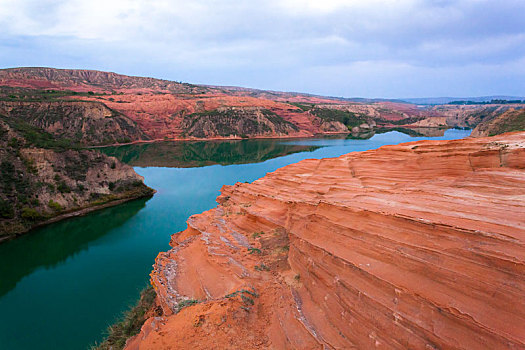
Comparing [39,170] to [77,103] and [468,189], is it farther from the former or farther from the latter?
[77,103]

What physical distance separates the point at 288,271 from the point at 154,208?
21882 mm

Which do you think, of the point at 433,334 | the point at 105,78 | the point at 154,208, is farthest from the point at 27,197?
the point at 105,78

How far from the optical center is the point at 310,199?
11.7 meters

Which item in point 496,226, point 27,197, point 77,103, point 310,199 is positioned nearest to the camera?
point 496,226

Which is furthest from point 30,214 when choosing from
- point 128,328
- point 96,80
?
point 96,80

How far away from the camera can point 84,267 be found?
56.4 feet

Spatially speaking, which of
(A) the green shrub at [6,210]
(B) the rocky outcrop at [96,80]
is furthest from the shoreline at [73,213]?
(B) the rocky outcrop at [96,80]

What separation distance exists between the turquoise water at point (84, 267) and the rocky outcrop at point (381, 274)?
524cm

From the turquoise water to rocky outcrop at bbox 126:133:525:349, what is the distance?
524cm

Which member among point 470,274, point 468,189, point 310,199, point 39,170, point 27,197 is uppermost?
point 468,189

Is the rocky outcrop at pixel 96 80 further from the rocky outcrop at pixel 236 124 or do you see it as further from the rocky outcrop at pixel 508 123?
the rocky outcrop at pixel 508 123

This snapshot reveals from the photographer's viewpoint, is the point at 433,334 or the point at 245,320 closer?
the point at 433,334

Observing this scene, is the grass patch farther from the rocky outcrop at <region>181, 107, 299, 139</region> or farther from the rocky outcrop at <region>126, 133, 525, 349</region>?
the rocky outcrop at <region>181, 107, 299, 139</region>

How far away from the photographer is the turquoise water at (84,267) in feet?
39.5
